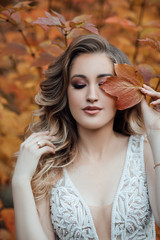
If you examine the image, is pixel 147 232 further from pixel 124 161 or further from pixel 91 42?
pixel 91 42

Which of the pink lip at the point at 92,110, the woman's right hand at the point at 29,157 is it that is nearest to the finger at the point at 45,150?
the woman's right hand at the point at 29,157

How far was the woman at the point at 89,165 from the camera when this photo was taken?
1872mm

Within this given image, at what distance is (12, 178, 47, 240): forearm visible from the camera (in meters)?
1.83

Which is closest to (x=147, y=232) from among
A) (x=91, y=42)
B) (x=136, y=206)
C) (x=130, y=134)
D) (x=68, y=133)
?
(x=136, y=206)

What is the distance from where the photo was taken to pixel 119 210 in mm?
1898

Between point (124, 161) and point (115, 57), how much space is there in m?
0.67

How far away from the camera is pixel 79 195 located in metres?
1.97

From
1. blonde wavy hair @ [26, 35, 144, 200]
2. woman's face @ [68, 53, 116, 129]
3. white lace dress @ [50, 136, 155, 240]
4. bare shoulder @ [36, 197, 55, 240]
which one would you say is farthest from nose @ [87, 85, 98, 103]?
bare shoulder @ [36, 197, 55, 240]

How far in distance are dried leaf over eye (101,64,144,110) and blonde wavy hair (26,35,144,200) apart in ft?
0.82

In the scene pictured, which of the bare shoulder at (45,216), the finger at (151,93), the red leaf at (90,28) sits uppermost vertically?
the red leaf at (90,28)

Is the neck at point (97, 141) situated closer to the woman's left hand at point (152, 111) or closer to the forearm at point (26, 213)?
→ the woman's left hand at point (152, 111)

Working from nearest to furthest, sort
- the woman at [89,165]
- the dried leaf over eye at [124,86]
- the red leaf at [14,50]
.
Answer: the dried leaf over eye at [124,86], the woman at [89,165], the red leaf at [14,50]

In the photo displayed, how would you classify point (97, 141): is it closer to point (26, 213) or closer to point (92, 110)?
point (92, 110)

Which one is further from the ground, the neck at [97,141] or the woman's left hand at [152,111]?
the woman's left hand at [152,111]
